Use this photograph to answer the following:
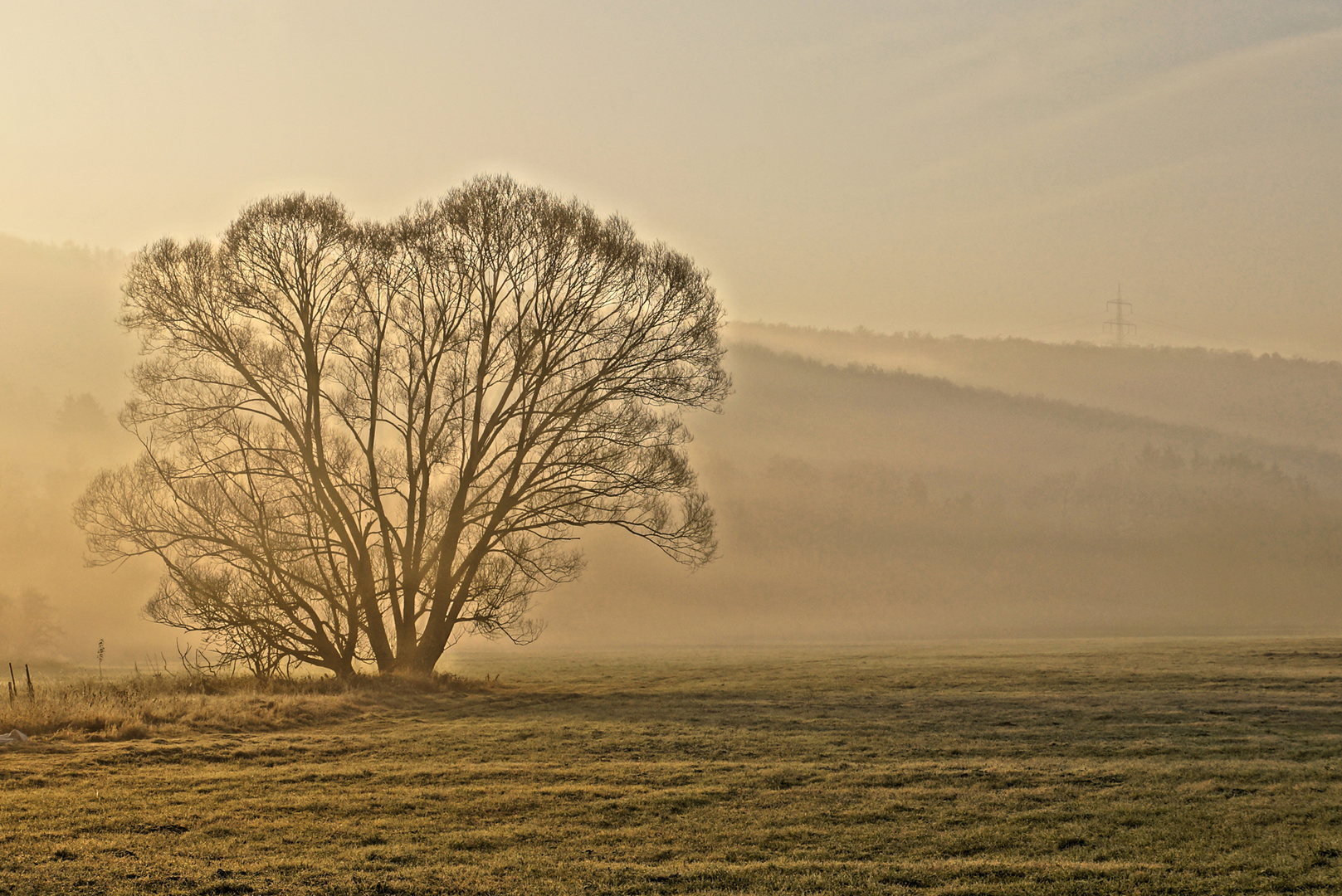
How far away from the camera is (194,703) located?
21.8m

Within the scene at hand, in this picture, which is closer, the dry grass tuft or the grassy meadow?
the grassy meadow

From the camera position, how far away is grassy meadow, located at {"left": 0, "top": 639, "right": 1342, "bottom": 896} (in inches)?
417

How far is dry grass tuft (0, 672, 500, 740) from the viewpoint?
18484mm

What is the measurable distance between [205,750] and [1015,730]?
1585cm

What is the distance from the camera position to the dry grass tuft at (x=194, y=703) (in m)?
18.5

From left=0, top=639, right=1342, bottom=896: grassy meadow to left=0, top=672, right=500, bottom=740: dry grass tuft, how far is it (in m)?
0.13

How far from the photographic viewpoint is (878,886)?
33.8ft

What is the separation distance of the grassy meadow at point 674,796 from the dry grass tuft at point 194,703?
13cm

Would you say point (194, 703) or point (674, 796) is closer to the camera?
point (674, 796)

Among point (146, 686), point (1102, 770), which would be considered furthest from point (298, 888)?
point (146, 686)

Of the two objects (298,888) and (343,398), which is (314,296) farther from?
(298,888)

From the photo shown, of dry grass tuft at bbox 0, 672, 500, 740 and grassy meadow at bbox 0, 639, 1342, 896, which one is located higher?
dry grass tuft at bbox 0, 672, 500, 740

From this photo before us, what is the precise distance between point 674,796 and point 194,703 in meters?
12.7

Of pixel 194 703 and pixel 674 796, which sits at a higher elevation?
pixel 194 703
